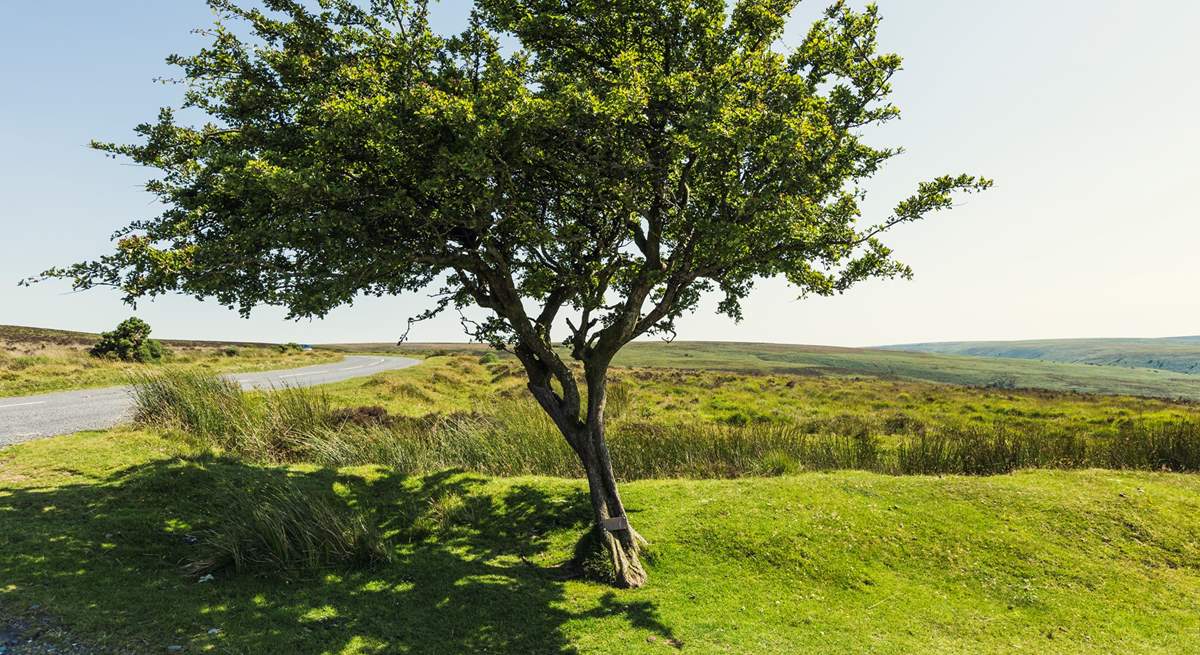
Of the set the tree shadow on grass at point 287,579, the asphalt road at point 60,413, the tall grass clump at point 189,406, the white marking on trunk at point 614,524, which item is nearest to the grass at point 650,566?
the tree shadow on grass at point 287,579

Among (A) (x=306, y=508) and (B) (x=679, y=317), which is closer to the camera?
(A) (x=306, y=508)

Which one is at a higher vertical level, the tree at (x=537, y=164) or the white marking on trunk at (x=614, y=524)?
the tree at (x=537, y=164)

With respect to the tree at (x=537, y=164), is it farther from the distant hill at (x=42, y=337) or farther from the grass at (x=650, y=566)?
the distant hill at (x=42, y=337)

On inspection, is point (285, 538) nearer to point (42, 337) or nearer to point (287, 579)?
point (287, 579)

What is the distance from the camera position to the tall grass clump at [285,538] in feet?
29.6

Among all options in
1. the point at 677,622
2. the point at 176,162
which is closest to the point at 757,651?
the point at 677,622

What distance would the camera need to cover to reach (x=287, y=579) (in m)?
8.79

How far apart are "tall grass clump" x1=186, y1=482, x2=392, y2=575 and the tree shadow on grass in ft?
1.00

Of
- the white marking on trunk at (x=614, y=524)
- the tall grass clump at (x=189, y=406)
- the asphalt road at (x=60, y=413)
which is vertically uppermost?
the tall grass clump at (x=189, y=406)

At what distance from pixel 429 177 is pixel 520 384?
120ft

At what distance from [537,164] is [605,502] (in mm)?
6193

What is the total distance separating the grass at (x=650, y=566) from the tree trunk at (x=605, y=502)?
0.41 meters

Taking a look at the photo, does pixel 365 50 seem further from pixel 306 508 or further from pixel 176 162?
pixel 306 508

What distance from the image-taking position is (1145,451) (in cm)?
1728
